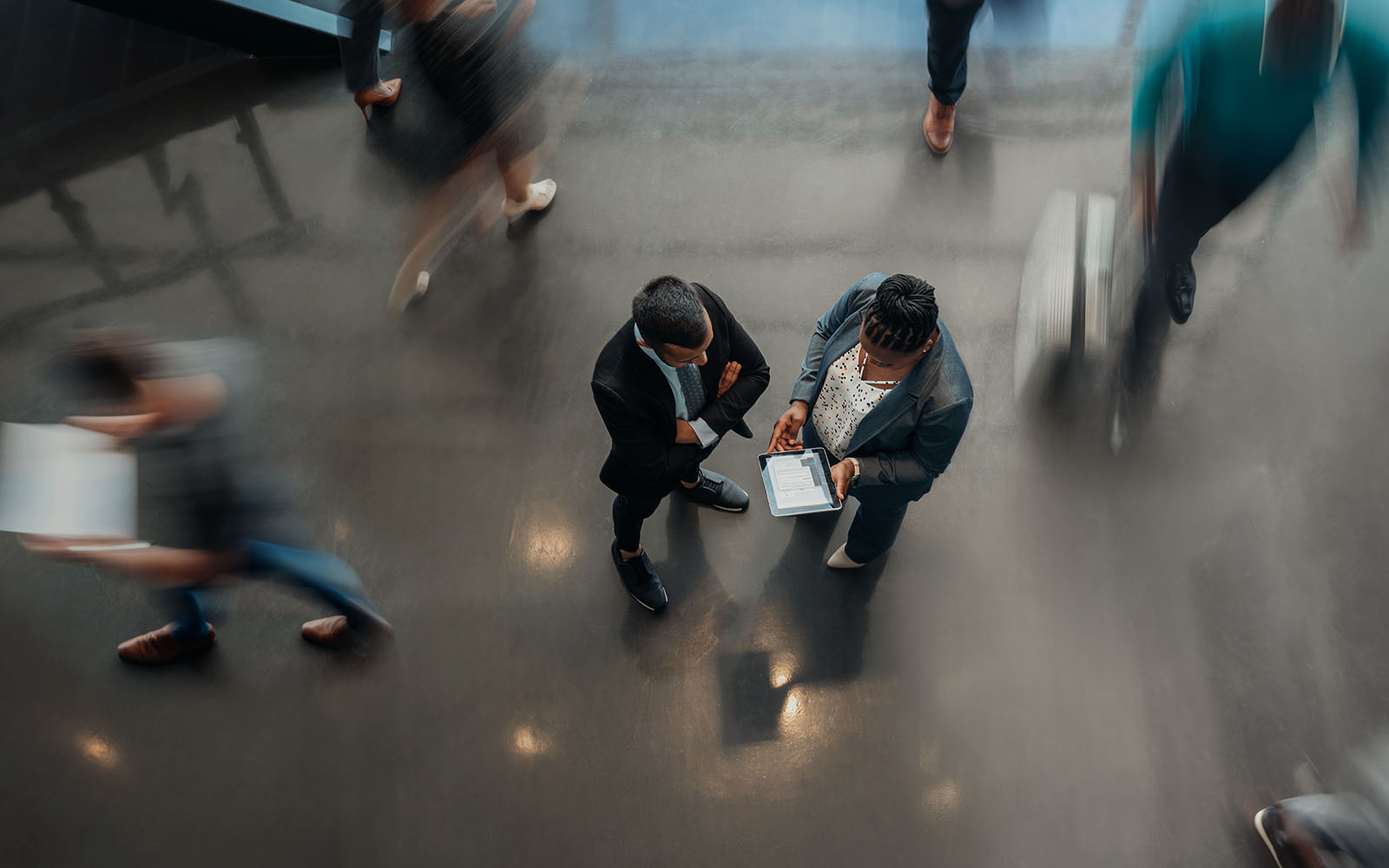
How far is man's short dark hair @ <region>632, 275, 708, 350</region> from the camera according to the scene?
215cm

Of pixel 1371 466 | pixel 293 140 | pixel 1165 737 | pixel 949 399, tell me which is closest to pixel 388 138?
pixel 293 140

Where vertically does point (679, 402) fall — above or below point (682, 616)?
above

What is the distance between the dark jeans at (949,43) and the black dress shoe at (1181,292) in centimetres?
157

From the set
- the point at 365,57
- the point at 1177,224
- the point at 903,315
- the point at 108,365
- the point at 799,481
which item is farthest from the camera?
the point at 365,57

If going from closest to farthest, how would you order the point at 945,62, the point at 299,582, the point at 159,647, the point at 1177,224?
the point at 299,582 < the point at 159,647 < the point at 1177,224 < the point at 945,62

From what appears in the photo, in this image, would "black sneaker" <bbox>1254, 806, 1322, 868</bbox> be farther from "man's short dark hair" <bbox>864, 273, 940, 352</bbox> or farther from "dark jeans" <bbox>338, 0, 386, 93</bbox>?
"dark jeans" <bbox>338, 0, 386, 93</bbox>

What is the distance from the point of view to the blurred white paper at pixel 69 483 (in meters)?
2.40

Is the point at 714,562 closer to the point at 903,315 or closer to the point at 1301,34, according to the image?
the point at 903,315

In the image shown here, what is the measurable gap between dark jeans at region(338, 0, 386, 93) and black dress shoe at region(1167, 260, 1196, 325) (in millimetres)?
4471

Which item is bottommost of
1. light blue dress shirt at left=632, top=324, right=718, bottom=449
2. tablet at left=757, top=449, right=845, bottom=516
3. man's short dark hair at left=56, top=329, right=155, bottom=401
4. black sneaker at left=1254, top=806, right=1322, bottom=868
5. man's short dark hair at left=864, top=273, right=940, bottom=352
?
black sneaker at left=1254, top=806, right=1322, bottom=868

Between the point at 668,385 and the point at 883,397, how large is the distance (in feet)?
2.20

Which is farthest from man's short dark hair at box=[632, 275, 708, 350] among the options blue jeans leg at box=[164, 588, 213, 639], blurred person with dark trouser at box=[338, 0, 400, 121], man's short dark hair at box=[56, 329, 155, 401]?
blurred person with dark trouser at box=[338, 0, 400, 121]

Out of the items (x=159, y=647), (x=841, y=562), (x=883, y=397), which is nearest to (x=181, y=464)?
(x=159, y=647)

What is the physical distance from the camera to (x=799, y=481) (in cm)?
264
